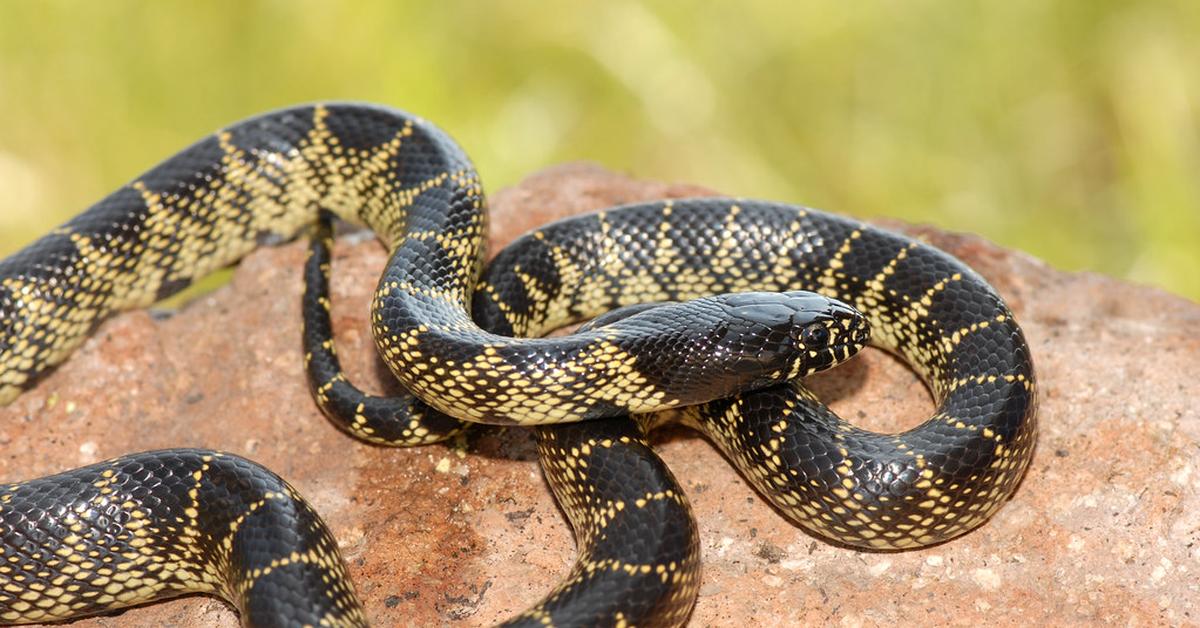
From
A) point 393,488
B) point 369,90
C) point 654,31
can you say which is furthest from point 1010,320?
point 369,90

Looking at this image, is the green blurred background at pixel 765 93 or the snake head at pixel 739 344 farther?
the green blurred background at pixel 765 93

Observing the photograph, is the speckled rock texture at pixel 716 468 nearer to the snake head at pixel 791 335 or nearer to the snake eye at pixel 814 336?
the snake head at pixel 791 335

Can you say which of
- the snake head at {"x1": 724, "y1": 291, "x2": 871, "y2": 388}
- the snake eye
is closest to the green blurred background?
the snake head at {"x1": 724, "y1": 291, "x2": 871, "y2": 388}

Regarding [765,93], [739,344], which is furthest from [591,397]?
[765,93]

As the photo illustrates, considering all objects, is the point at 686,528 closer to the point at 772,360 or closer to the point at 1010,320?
the point at 772,360

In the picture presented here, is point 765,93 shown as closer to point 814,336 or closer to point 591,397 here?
point 814,336

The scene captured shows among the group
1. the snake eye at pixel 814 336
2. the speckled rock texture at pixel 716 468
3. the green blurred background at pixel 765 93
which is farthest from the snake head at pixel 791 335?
the green blurred background at pixel 765 93

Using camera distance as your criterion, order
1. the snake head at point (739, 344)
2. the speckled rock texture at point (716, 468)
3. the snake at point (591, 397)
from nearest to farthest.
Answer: the snake at point (591, 397), the speckled rock texture at point (716, 468), the snake head at point (739, 344)

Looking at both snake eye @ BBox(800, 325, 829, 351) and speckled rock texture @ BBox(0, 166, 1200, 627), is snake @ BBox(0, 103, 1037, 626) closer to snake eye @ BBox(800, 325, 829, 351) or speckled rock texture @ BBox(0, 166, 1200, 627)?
snake eye @ BBox(800, 325, 829, 351)
